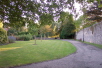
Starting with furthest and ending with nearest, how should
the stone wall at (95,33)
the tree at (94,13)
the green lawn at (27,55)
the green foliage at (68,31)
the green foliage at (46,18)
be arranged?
the green foliage at (68,31) < the tree at (94,13) < the stone wall at (95,33) < the green lawn at (27,55) < the green foliage at (46,18)

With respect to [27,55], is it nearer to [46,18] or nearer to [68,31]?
[46,18]

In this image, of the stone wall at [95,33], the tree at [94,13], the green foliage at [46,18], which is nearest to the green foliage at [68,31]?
the stone wall at [95,33]

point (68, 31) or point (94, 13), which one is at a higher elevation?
point (94, 13)

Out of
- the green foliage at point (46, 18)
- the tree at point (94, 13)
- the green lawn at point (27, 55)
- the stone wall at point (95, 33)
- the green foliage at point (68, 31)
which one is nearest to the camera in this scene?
the green foliage at point (46, 18)

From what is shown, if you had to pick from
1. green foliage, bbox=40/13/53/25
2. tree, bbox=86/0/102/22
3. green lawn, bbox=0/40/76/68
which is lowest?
green lawn, bbox=0/40/76/68

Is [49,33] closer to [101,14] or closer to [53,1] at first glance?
[101,14]

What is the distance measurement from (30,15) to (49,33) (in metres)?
43.6

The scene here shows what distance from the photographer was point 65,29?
46.9 meters

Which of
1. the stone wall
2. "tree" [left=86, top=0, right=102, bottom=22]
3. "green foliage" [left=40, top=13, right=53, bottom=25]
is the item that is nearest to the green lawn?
"green foliage" [left=40, top=13, right=53, bottom=25]

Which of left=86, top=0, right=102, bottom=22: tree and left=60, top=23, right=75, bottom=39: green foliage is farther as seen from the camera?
left=60, top=23, right=75, bottom=39: green foliage

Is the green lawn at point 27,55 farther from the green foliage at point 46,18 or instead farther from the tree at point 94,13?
the tree at point 94,13

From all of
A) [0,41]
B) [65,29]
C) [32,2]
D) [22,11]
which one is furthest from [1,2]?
[65,29]

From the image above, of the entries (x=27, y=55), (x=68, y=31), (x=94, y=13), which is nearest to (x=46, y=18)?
(x=27, y=55)

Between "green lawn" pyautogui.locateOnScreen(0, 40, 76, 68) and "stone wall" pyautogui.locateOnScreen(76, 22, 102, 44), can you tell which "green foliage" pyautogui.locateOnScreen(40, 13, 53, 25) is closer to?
"green lawn" pyautogui.locateOnScreen(0, 40, 76, 68)
